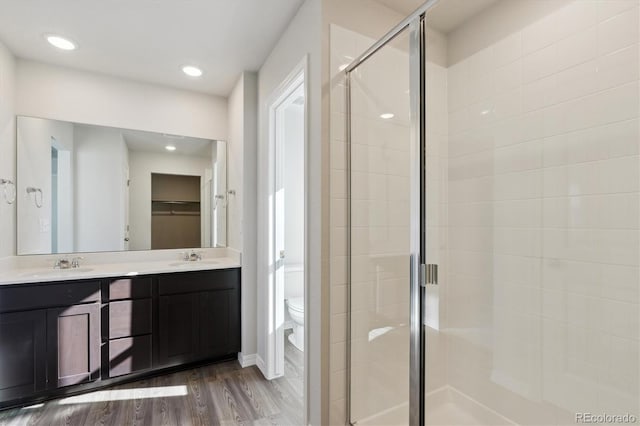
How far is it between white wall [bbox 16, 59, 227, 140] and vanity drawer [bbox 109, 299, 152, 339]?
1.55 metres

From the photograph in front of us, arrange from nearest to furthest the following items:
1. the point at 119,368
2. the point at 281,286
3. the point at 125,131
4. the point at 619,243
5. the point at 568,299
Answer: the point at 619,243 → the point at 568,299 → the point at 119,368 → the point at 281,286 → the point at 125,131

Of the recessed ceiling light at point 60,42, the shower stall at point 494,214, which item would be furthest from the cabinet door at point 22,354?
the shower stall at point 494,214

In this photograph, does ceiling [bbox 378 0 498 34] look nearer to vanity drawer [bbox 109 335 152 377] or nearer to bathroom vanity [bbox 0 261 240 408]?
bathroom vanity [bbox 0 261 240 408]

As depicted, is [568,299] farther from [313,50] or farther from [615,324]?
[313,50]

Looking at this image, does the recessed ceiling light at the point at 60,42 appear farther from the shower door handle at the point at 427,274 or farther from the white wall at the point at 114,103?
the shower door handle at the point at 427,274

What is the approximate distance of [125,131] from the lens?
2.81 metres

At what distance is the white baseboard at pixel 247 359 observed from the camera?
263 centimetres

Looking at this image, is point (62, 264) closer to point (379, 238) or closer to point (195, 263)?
point (195, 263)

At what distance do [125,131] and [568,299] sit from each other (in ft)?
11.2

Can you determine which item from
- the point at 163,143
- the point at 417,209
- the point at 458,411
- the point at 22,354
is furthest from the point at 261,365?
the point at 163,143

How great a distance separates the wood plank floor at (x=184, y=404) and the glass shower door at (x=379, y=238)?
23.3 inches

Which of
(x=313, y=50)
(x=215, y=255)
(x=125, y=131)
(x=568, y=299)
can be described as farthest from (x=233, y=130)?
(x=568, y=299)

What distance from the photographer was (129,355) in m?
2.31

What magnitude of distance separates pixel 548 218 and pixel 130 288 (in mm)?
2726
